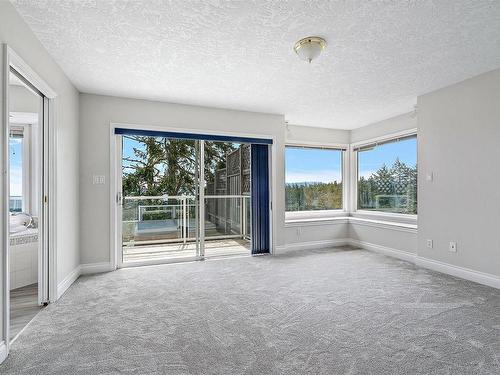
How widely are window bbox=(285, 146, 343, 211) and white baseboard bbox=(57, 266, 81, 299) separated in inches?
149

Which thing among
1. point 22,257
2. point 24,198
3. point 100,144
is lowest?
point 22,257

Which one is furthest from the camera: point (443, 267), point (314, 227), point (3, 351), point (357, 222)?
point (357, 222)

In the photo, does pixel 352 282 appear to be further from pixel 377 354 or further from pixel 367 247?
pixel 367 247

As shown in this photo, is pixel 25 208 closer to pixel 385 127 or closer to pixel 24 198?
pixel 24 198

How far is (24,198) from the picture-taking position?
12.8ft

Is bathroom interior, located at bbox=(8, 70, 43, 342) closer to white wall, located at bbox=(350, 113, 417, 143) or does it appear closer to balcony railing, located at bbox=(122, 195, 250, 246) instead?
balcony railing, located at bbox=(122, 195, 250, 246)

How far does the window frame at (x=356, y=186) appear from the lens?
4.79m

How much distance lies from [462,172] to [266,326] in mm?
3092

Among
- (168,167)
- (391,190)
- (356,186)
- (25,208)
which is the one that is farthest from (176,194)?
(391,190)

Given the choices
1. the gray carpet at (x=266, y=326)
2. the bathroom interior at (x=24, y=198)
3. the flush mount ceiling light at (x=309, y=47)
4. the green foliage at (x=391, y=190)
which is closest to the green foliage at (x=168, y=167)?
the bathroom interior at (x=24, y=198)

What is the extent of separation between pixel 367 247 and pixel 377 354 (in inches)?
140

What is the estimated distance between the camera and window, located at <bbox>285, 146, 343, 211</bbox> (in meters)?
5.82

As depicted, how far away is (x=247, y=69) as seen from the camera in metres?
3.10

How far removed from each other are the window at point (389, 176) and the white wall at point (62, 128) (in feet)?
17.0
